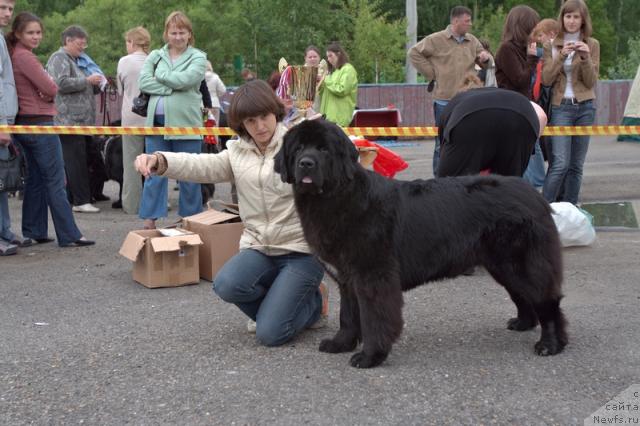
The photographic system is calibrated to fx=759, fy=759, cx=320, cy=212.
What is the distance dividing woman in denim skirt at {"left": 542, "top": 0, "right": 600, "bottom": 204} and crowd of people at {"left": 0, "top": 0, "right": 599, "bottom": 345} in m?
0.01

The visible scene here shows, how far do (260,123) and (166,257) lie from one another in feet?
6.19

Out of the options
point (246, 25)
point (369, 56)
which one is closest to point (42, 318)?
point (246, 25)

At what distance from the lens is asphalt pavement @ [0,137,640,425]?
3543 millimetres

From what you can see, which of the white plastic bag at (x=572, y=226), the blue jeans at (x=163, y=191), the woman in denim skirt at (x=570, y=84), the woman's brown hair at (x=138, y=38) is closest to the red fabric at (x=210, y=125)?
the woman's brown hair at (x=138, y=38)

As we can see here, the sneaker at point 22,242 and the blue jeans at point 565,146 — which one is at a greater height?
the blue jeans at point 565,146

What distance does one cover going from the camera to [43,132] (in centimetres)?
724

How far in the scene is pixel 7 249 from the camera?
24.0 feet

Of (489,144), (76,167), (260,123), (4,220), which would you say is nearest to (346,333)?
(260,123)

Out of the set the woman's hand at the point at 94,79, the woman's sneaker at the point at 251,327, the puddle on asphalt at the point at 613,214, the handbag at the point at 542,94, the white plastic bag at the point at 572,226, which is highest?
the woman's hand at the point at 94,79

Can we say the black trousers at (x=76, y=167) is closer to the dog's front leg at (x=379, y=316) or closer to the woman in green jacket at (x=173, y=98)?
the woman in green jacket at (x=173, y=98)

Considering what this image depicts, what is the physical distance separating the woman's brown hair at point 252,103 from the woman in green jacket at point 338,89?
6.81 meters

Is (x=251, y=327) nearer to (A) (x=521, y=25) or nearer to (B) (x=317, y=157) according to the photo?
(B) (x=317, y=157)

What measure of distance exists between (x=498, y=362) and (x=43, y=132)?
500 centimetres

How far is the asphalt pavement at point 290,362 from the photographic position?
3543 millimetres
